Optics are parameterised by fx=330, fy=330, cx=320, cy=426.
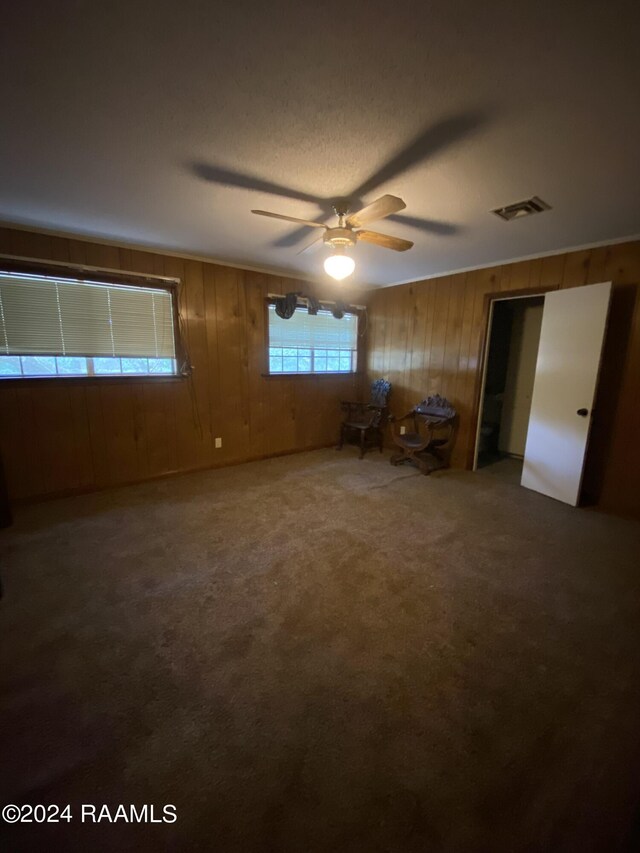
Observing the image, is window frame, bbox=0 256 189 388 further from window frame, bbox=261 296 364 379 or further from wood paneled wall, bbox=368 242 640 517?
wood paneled wall, bbox=368 242 640 517

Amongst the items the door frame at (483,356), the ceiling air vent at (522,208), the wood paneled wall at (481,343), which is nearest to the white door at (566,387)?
the wood paneled wall at (481,343)

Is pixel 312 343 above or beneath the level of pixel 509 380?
above

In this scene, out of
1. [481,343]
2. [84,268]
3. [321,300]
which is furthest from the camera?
[321,300]

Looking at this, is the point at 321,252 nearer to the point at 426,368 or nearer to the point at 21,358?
the point at 426,368

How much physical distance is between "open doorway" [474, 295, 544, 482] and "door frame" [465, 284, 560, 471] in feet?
1.17

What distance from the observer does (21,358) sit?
2.80m

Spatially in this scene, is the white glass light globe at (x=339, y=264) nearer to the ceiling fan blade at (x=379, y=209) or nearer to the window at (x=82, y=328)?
the ceiling fan blade at (x=379, y=209)

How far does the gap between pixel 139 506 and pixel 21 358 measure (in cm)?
159

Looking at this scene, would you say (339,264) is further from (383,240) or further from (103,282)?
(103,282)

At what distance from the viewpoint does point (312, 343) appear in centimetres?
456

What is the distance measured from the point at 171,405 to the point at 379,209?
280cm

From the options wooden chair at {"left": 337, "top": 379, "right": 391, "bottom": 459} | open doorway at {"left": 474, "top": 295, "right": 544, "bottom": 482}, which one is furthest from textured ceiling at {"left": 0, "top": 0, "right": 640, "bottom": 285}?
wooden chair at {"left": 337, "top": 379, "right": 391, "bottom": 459}

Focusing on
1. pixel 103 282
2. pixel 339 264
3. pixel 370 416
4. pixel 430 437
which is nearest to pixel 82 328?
pixel 103 282

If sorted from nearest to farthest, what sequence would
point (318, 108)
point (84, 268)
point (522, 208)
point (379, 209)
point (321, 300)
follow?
1. point (318, 108)
2. point (379, 209)
3. point (522, 208)
4. point (84, 268)
5. point (321, 300)
